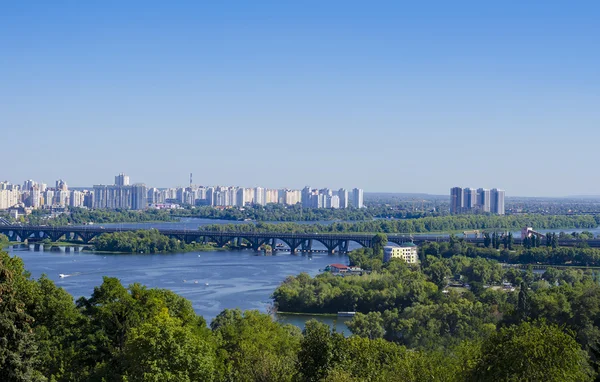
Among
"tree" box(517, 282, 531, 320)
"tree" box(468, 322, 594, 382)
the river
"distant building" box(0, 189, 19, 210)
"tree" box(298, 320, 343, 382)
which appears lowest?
the river

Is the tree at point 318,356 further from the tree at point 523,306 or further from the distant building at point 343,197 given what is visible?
the distant building at point 343,197

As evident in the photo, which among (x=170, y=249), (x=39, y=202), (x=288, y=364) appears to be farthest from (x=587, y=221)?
(x=288, y=364)

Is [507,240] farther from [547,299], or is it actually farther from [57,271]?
[547,299]

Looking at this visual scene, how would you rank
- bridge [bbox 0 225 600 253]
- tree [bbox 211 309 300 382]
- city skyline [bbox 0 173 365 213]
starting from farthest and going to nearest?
city skyline [bbox 0 173 365 213], bridge [bbox 0 225 600 253], tree [bbox 211 309 300 382]

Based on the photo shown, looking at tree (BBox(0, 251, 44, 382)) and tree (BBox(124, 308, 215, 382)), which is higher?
tree (BBox(0, 251, 44, 382))

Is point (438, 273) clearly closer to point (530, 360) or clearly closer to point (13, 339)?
point (530, 360)

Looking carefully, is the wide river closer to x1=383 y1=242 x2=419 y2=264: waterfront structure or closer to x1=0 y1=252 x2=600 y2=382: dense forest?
x1=383 y1=242 x2=419 y2=264: waterfront structure

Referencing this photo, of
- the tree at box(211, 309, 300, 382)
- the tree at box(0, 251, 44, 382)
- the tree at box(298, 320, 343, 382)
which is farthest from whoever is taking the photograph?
the tree at box(211, 309, 300, 382)

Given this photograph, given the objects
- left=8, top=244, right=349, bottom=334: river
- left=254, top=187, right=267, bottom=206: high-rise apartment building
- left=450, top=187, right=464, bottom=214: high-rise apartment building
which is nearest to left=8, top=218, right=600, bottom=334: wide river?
left=8, top=244, right=349, bottom=334: river

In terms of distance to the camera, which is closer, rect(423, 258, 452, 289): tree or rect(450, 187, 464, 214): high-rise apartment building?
rect(423, 258, 452, 289): tree
